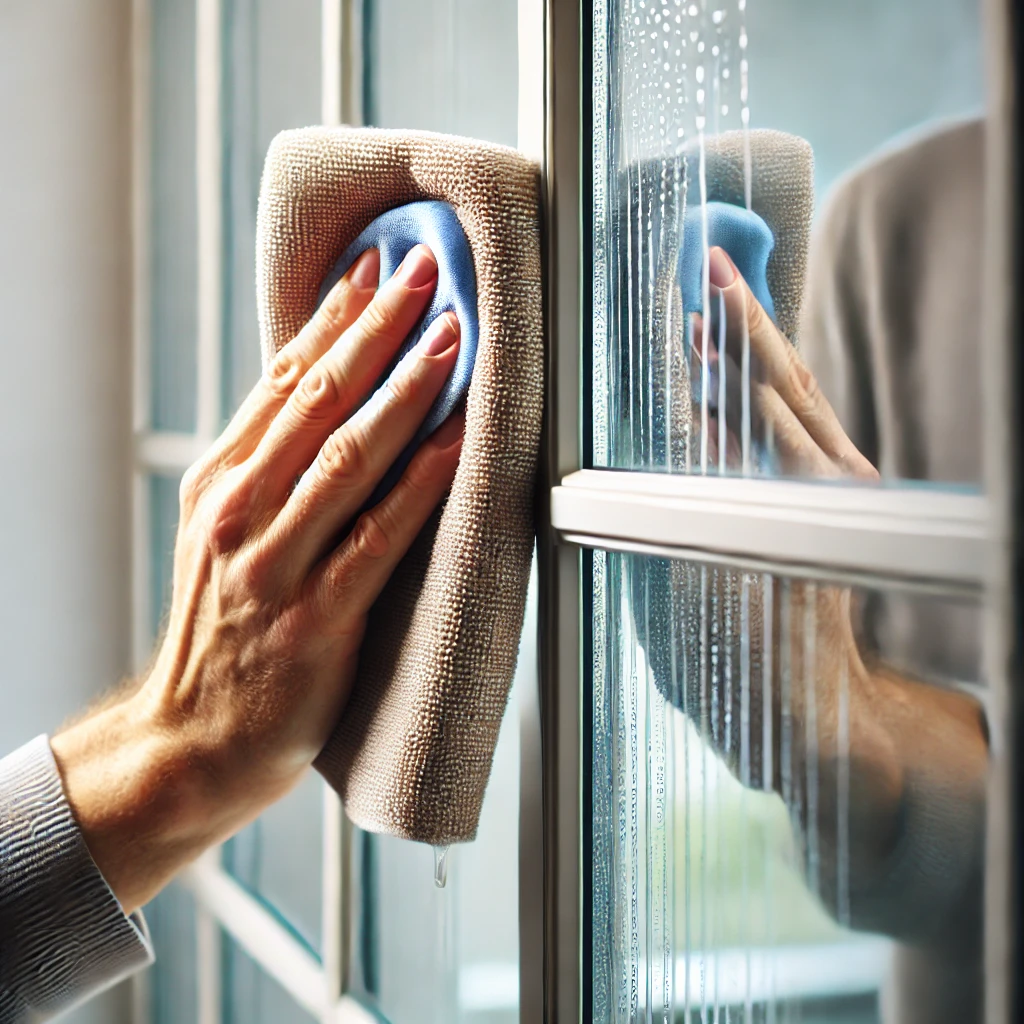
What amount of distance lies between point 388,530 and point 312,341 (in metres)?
0.10

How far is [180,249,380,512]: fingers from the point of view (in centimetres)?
48

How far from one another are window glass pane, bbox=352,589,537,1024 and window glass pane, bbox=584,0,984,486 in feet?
0.59

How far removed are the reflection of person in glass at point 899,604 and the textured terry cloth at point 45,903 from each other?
1.27 ft

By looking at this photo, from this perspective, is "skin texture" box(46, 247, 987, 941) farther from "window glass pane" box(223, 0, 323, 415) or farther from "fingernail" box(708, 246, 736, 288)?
"window glass pane" box(223, 0, 323, 415)

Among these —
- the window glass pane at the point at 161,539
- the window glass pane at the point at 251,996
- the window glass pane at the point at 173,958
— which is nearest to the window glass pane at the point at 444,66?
the window glass pane at the point at 161,539

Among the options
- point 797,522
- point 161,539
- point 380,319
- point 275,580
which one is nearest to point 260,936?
point 161,539

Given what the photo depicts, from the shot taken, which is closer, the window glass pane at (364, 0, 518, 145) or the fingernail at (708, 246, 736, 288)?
the fingernail at (708, 246, 736, 288)

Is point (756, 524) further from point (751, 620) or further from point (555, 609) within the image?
point (555, 609)

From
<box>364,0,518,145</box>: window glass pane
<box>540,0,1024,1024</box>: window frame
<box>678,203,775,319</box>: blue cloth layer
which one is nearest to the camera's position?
<box>540,0,1024,1024</box>: window frame

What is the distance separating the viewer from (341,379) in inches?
18.5

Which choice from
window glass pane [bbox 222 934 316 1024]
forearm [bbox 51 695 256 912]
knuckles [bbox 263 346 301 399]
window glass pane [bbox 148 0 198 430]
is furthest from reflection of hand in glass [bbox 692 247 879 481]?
window glass pane [bbox 148 0 198 430]

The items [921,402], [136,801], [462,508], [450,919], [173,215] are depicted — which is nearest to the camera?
[921,402]

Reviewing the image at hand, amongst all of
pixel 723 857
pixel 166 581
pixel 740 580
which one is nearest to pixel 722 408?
pixel 740 580

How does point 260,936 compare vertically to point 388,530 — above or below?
below
